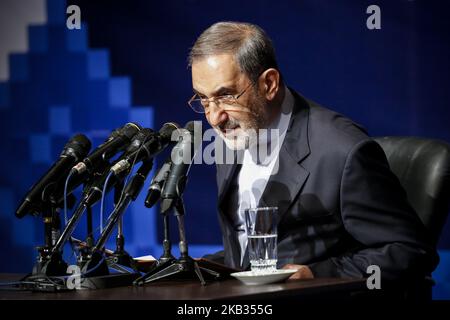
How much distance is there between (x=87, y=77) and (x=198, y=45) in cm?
163

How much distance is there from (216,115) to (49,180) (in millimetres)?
640

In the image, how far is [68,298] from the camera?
1.64 m

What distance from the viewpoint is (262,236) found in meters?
1.85

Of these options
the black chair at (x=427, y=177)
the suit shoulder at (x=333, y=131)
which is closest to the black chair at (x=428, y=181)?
the black chair at (x=427, y=177)

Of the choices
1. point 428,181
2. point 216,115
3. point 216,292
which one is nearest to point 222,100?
point 216,115

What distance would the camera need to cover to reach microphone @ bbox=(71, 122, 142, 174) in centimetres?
192

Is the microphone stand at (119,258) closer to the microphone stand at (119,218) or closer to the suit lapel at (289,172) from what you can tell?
the microphone stand at (119,218)

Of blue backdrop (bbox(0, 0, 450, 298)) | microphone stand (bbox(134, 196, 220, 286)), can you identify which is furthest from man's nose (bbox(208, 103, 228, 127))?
blue backdrop (bbox(0, 0, 450, 298))

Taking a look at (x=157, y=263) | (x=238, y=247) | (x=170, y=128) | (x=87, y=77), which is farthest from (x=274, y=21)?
(x=157, y=263)

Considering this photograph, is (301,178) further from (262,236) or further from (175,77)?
(175,77)

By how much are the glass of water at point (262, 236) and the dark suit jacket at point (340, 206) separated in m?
0.26

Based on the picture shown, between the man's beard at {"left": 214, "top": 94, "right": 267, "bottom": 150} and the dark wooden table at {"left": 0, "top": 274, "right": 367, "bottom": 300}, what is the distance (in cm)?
65

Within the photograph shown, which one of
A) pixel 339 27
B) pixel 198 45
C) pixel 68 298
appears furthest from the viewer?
pixel 339 27

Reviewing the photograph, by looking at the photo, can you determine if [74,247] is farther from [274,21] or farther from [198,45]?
[274,21]
